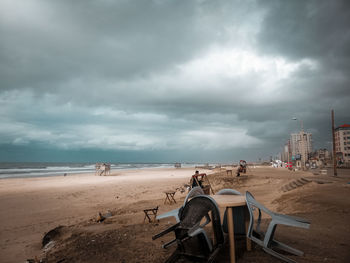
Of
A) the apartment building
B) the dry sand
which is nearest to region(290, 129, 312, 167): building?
the apartment building

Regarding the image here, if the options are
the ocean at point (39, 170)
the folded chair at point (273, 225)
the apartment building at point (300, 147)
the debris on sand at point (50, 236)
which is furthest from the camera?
the apartment building at point (300, 147)

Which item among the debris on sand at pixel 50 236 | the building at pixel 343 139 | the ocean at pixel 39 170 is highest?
the building at pixel 343 139

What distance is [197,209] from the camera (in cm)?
379

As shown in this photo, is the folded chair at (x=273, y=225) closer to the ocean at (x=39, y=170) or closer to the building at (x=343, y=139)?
the ocean at (x=39, y=170)

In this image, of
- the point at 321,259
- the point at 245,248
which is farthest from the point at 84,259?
the point at 321,259

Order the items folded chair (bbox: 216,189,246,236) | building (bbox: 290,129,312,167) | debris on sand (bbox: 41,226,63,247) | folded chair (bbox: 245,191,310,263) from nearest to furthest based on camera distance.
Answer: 1. folded chair (bbox: 245,191,310,263)
2. folded chair (bbox: 216,189,246,236)
3. debris on sand (bbox: 41,226,63,247)
4. building (bbox: 290,129,312,167)

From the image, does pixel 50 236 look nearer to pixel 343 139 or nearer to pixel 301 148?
pixel 301 148

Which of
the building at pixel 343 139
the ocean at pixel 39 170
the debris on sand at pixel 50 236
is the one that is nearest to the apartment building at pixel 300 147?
the building at pixel 343 139

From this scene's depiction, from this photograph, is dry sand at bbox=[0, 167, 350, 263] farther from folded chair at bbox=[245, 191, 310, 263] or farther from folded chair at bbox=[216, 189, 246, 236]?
folded chair at bbox=[216, 189, 246, 236]

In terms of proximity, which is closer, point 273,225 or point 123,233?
point 273,225

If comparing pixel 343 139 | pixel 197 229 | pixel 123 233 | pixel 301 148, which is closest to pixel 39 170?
pixel 123 233

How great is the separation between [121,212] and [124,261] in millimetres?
6006

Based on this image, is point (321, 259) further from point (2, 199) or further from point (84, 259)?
point (2, 199)

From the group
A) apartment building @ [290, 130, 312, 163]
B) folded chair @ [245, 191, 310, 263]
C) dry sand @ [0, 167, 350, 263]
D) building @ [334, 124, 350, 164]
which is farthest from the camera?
building @ [334, 124, 350, 164]
